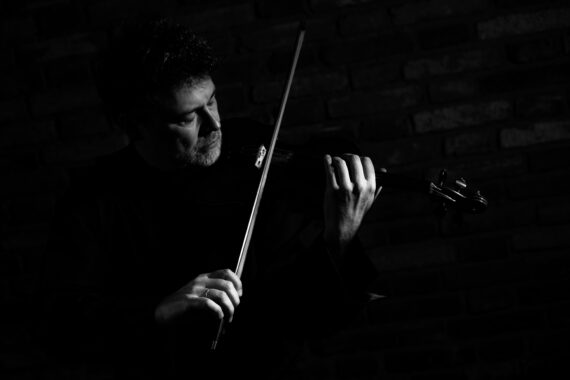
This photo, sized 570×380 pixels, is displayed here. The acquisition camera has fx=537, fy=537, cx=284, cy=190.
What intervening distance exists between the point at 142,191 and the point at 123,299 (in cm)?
26

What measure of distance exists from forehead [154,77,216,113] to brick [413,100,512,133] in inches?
24.9

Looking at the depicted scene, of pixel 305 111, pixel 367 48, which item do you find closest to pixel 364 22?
pixel 367 48

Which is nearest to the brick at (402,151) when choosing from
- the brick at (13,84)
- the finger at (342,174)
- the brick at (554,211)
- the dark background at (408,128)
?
the dark background at (408,128)

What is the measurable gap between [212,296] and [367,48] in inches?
34.3

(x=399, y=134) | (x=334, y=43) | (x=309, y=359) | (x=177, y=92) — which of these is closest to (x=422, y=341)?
(x=309, y=359)

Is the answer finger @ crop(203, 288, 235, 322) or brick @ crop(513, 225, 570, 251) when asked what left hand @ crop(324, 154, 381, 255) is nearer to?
finger @ crop(203, 288, 235, 322)

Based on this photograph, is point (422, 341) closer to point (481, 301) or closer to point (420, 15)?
point (481, 301)

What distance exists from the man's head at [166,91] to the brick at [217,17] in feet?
0.82

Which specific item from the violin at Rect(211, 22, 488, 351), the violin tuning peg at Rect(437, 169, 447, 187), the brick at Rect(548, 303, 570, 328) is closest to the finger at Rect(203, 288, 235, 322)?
the violin at Rect(211, 22, 488, 351)

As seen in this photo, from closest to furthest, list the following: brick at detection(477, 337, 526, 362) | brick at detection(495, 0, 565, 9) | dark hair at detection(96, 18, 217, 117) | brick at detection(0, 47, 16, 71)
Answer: dark hair at detection(96, 18, 217, 117), brick at detection(495, 0, 565, 9), brick at detection(0, 47, 16, 71), brick at detection(477, 337, 526, 362)

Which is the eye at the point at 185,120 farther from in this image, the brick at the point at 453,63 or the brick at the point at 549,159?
the brick at the point at 549,159

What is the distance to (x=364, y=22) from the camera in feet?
4.76

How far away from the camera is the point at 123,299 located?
3.66ft

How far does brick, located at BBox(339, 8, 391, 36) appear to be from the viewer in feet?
4.75
